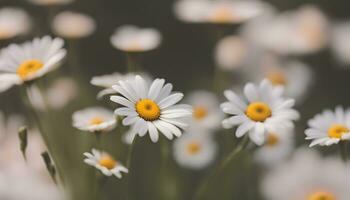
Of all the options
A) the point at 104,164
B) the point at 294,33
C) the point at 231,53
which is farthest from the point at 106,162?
the point at 294,33

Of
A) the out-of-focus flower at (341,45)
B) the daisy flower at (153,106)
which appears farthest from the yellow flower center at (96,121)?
the out-of-focus flower at (341,45)

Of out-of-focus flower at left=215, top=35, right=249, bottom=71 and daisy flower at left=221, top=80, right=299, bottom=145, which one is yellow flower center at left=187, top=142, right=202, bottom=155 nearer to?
out-of-focus flower at left=215, top=35, right=249, bottom=71

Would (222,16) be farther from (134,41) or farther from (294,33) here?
(294,33)

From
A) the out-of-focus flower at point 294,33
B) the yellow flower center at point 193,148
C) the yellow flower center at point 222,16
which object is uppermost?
the out-of-focus flower at point 294,33

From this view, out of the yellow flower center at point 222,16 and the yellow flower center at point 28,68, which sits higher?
the yellow flower center at point 222,16

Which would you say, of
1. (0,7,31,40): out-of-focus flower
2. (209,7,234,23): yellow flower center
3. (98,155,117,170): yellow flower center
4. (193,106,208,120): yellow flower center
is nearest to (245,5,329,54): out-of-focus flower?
(209,7,234,23): yellow flower center

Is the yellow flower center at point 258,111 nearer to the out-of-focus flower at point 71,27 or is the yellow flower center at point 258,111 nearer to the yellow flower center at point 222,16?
the yellow flower center at point 222,16
